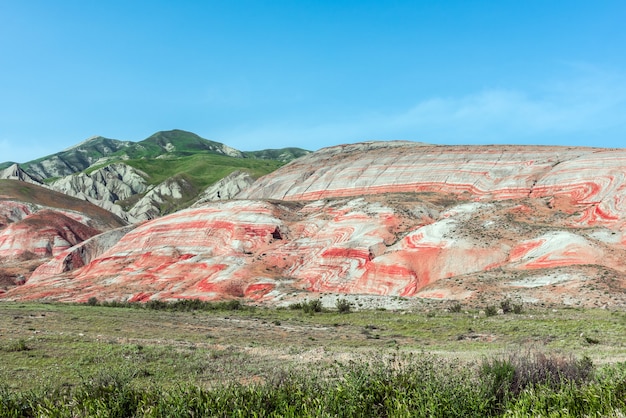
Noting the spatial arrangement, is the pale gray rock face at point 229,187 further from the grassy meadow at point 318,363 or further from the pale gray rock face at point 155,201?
the grassy meadow at point 318,363

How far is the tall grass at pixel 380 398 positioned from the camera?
8680mm

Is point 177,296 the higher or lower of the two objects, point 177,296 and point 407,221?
the lower

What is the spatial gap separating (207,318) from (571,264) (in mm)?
33174

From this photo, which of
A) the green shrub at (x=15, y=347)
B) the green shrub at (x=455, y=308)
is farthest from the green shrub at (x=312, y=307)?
the green shrub at (x=15, y=347)

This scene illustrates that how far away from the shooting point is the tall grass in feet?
28.5

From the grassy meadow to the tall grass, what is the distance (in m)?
0.04

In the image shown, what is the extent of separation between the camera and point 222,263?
61281mm

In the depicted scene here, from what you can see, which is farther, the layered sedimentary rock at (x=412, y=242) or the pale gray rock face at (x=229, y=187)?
the pale gray rock face at (x=229, y=187)

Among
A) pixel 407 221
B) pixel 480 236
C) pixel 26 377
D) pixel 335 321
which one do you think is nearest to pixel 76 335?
pixel 26 377

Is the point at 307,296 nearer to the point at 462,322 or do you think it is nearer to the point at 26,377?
the point at 462,322

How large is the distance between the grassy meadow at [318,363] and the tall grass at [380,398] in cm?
4

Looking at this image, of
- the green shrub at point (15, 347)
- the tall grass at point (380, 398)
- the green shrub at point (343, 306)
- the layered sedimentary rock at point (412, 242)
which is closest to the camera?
the tall grass at point (380, 398)

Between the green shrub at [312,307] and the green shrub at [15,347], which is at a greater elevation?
the green shrub at [15,347]

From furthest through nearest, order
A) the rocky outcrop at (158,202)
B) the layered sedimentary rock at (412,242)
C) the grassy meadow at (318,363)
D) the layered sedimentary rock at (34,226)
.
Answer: the rocky outcrop at (158,202), the layered sedimentary rock at (34,226), the layered sedimentary rock at (412,242), the grassy meadow at (318,363)
